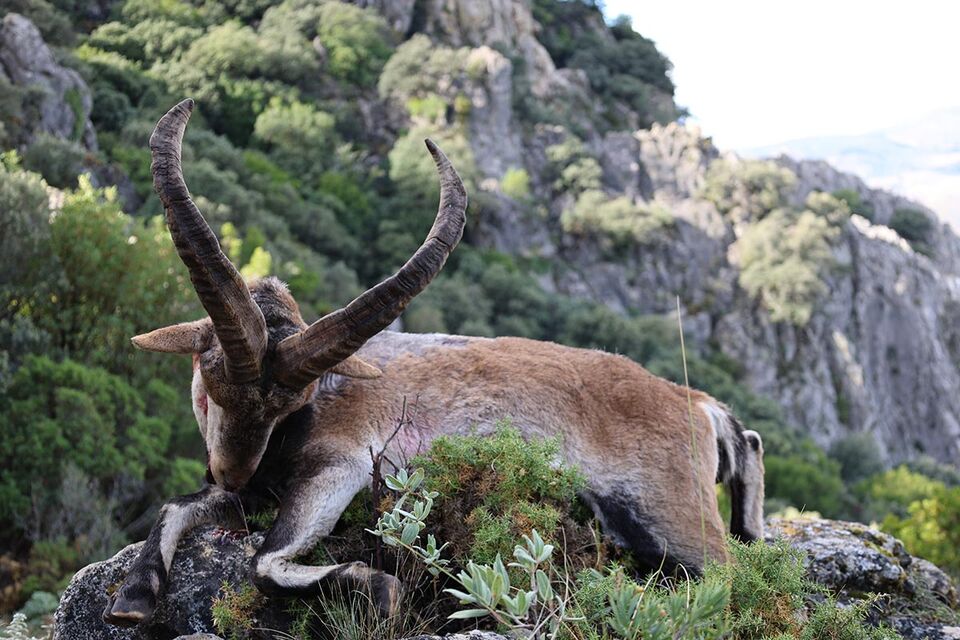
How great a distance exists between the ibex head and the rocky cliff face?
8464cm

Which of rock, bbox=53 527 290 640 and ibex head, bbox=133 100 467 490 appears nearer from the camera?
ibex head, bbox=133 100 467 490

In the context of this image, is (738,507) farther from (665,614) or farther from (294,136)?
(294,136)

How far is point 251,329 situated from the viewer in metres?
5.32

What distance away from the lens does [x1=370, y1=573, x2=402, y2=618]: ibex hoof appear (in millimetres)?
4988

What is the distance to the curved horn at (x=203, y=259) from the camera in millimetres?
4871

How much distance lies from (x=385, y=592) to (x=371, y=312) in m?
1.61

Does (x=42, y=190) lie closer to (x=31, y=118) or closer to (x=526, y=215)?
(x=31, y=118)

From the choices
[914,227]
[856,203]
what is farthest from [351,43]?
[914,227]

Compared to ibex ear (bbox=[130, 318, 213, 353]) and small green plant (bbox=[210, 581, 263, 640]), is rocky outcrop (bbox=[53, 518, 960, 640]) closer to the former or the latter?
small green plant (bbox=[210, 581, 263, 640])

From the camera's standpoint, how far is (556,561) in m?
5.70

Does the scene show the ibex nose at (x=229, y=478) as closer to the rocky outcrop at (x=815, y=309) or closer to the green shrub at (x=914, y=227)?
the rocky outcrop at (x=815, y=309)

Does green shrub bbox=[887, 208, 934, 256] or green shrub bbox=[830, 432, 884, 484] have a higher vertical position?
green shrub bbox=[887, 208, 934, 256]

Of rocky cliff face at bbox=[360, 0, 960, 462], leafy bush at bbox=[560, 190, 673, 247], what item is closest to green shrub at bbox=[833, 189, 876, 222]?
rocky cliff face at bbox=[360, 0, 960, 462]

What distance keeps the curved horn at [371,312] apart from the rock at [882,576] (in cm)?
341
